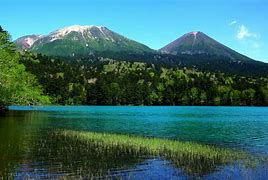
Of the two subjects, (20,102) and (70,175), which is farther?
(20,102)

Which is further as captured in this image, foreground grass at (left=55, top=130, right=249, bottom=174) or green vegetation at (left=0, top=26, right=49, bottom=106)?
green vegetation at (left=0, top=26, right=49, bottom=106)

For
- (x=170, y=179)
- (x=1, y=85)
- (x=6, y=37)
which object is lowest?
(x=170, y=179)

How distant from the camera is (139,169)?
30.0 metres

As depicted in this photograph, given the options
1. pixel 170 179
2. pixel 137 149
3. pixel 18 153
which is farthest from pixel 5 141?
pixel 170 179

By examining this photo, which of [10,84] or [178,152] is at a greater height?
[10,84]

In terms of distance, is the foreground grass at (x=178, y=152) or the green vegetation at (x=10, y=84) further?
the green vegetation at (x=10, y=84)

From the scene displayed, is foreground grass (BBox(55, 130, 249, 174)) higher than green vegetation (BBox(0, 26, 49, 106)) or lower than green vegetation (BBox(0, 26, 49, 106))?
lower

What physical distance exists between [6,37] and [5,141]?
162ft

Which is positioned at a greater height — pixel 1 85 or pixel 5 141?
pixel 1 85

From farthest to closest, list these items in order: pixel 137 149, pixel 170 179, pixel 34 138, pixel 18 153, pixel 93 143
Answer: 1. pixel 34 138
2. pixel 93 143
3. pixel 137 149
4. pixel 18 153
5. pixel 170 179

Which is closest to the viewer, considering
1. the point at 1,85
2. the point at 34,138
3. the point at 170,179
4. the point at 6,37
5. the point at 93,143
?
the point at 170,179

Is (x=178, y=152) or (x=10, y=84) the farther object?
(x=10, y=84)

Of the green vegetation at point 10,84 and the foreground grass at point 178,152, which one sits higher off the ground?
the green vegetation at point 10,84

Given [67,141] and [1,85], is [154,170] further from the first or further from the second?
[1,85]
